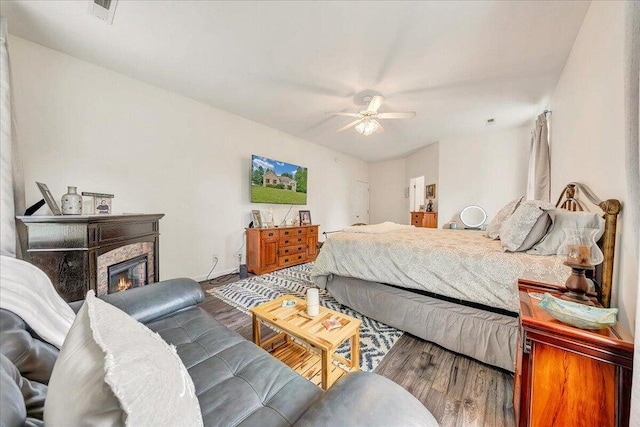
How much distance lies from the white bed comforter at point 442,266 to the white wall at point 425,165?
10.3 feet

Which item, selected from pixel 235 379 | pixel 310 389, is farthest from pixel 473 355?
pixel 235 379

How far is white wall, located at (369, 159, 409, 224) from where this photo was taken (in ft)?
20.3

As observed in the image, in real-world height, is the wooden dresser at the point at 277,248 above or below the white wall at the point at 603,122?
below

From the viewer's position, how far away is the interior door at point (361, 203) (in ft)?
20.9

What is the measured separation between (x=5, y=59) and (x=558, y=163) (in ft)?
15.6

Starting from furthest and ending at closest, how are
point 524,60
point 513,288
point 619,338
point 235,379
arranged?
point 524,60 < point 513,288 < point 235,379 < point 619,338

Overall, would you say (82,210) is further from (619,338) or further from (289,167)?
(619,338)

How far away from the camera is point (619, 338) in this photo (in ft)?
2.58

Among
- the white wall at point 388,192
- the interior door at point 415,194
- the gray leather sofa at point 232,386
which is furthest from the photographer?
the white wall at point 388,192

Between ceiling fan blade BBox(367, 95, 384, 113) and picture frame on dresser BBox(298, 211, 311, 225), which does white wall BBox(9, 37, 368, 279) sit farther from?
ceiling fan blade BBox(367, 95, 384, 113)

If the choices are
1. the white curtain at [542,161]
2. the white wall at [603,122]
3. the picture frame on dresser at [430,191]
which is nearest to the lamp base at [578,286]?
the white wall at [603,122]

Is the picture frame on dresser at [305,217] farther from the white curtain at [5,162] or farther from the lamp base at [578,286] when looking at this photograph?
the lamp base at [578,286]

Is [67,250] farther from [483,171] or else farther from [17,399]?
[483,171]

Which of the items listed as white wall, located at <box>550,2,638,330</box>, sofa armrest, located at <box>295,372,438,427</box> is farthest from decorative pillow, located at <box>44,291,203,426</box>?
white wall, located at <box>550,2,638,330</box>
